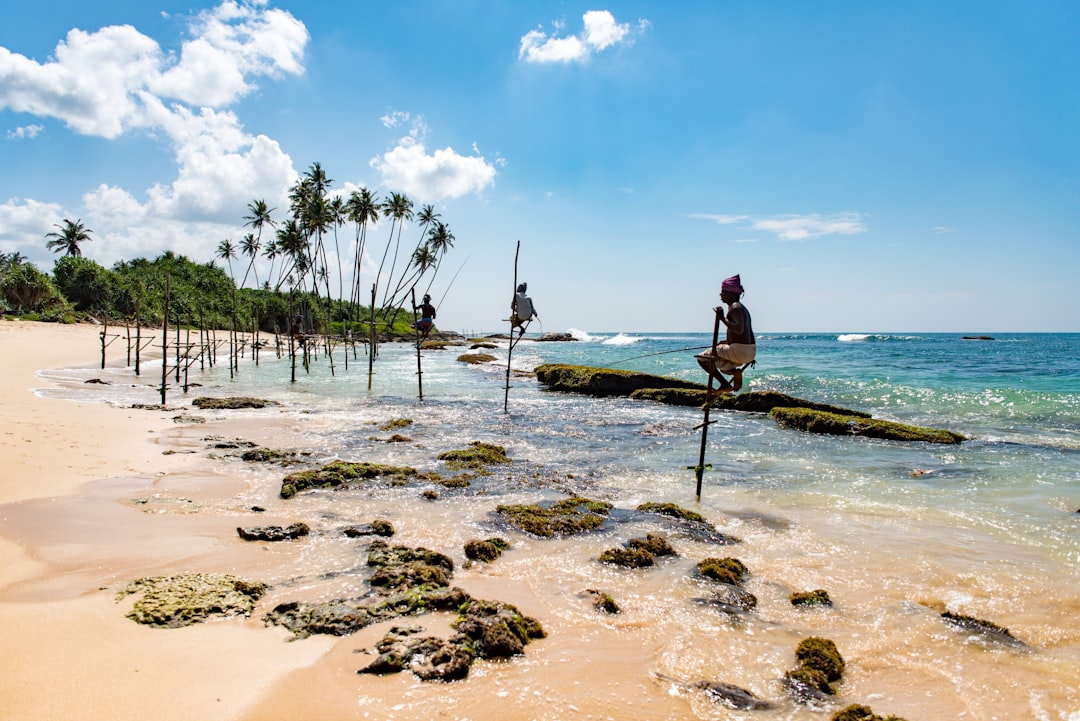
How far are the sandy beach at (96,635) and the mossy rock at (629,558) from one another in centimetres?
334

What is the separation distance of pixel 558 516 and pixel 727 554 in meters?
2.36

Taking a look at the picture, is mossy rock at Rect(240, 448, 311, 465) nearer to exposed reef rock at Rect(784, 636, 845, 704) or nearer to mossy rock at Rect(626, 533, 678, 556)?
mossy rock at Rect(626, 533, 678, 556)

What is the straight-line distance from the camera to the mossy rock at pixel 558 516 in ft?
24.4

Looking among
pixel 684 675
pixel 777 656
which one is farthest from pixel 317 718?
pixel 777 656

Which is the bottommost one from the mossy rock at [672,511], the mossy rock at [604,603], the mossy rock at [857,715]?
the mossy rock at [672,511]

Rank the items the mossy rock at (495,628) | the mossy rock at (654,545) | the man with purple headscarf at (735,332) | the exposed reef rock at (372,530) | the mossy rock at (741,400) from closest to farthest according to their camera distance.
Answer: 1. the mossy rock at (495,628)
2. the mossy rock at (654,545)
3. the exposed reef rock at (372,530)
4. the man with purple headscarf at (735,332)
5. the mossy rock at (741,400)

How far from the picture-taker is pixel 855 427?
15547 millimetres

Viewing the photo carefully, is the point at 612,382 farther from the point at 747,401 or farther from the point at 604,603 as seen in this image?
the point at 604,603

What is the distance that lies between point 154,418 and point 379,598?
43.8 feet

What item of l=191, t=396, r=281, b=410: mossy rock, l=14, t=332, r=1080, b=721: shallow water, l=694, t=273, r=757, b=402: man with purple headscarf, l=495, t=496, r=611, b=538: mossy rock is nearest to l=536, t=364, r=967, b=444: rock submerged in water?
l=14, t=332, r=1080, b=721: shallow water

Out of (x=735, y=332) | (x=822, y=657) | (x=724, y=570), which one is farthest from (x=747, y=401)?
(x=822, y=657)

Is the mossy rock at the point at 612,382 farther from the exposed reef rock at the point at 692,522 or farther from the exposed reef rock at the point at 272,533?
the exposed reef rock at the point at 272,533

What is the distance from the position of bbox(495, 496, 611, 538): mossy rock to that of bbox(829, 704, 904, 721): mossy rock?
4.03 meters

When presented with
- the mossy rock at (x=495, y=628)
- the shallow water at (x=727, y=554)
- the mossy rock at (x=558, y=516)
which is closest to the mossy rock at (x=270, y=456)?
the shallow water at (x=727, y=554)
